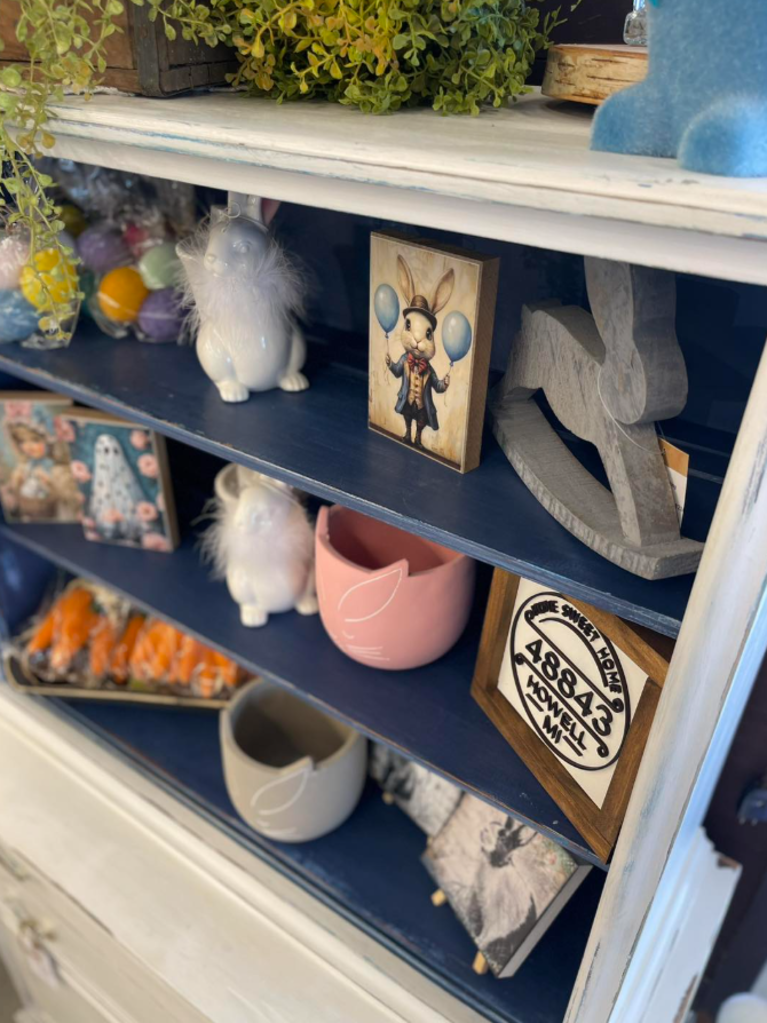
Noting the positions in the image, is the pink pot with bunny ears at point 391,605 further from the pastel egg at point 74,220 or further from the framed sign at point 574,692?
the pastel egg at point 74,220

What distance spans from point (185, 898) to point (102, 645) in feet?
1.51

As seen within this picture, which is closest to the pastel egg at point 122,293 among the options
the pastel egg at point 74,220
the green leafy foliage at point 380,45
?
the pastel egg at point 74,220

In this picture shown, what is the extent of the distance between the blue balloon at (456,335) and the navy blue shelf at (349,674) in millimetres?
446

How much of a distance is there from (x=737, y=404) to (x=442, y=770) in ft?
1.72

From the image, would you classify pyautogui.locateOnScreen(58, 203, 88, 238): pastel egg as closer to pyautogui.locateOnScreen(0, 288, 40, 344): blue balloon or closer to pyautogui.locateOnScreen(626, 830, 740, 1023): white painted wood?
pyautogui.locateOnScreen(0, 288, 40, 344): blue balloon

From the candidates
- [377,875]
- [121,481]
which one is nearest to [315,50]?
[121,481]

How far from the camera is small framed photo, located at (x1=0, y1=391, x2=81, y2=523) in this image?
1.23 m

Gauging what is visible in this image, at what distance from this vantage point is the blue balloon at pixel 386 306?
0.81 meters

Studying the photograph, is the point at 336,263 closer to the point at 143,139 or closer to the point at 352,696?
the point at 143,139

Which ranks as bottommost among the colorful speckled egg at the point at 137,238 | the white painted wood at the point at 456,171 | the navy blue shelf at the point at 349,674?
the navy blue shelf at the point at 349,674

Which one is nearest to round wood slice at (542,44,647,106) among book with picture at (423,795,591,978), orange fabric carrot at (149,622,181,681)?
book with picture at (423,795,591,978)

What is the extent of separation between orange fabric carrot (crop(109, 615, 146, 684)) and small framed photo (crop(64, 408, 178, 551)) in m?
0.20

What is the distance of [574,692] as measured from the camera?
2.65 ft

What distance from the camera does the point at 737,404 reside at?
2.77 ft
